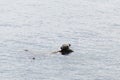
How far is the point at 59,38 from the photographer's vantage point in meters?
75.6

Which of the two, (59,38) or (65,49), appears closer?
(65,49)

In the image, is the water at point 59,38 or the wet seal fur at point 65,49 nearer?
the water at point 59,38

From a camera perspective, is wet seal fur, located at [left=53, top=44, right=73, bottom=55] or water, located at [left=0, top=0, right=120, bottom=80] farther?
wet seal fur, located at [left=53, top=44, right=73, bottom=55]

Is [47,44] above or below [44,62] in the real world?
above

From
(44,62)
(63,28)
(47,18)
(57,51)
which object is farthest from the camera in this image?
(47,18)

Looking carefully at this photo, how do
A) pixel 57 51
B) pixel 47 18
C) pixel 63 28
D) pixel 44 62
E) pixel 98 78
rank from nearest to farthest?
pixel 98 78 < pixel 44 62 < pixel 57 51 < pixel 63 28 < pixel 47 18

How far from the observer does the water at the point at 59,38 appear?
6181 centimetres

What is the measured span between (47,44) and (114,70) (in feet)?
42.0

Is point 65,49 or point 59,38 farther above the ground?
point 59,38

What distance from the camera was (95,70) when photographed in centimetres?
6250

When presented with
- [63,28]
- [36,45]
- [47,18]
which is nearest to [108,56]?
[36,45]

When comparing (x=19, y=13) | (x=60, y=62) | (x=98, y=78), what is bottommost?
(x=98, y=78)

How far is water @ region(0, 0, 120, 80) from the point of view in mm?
61812

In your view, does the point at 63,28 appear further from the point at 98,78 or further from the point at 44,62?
the point at 98,78
